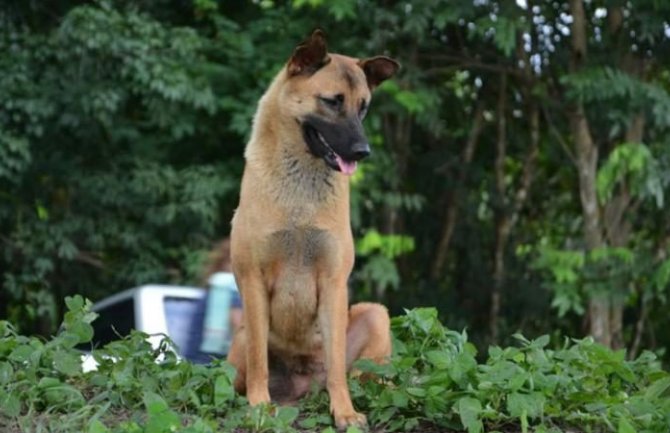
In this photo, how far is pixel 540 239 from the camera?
60.6 feet

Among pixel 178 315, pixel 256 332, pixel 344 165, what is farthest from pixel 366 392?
pixel 178 315

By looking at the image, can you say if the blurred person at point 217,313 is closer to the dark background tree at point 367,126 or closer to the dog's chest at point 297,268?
the dog's chest at point 297,268

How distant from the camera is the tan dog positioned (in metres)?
6.21

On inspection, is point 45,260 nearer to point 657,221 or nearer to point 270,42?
point 270,42

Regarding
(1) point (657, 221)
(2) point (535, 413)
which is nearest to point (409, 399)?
(2) point (535, 413)

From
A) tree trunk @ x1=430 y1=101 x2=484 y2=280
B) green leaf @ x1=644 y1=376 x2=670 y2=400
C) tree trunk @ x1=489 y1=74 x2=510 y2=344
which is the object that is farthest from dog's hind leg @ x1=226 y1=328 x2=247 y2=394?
tree trunk @ x1=430 y1=101 x2=484 y2=280

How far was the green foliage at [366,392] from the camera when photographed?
5.65m

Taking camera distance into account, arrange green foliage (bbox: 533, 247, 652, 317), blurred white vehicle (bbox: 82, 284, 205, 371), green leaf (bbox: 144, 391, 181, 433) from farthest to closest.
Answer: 1. green foliage (bbox: 533, 247, 652, 317)
2. blurred white vehicle (bbox: 82, 284, 205, 371)
3. green leaf (bbox: 144, 391, 181, 433)

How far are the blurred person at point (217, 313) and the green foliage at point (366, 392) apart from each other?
207 cm

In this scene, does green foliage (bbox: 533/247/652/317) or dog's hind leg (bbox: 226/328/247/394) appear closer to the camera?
dog's hind leg (bbox: 226/328/247/394)

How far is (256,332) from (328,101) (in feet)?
3.27

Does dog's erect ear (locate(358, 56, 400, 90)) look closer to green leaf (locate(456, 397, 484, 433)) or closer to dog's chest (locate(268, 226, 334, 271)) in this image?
dog's chest (locate(268, 226, 334, 271))

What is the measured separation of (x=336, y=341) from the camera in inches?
243

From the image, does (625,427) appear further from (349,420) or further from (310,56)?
(310,56)
